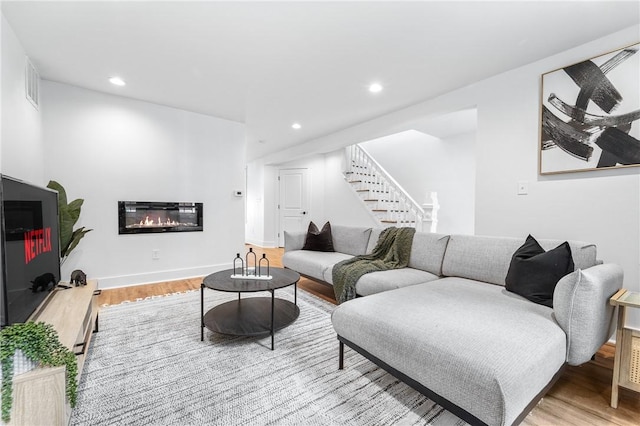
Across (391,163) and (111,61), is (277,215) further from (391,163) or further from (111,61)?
(111,61)

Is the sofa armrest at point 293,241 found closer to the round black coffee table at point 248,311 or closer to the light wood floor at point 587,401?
the round black coffee table at point 248,311

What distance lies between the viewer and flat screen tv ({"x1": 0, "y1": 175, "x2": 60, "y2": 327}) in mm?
1282

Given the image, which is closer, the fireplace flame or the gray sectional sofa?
the gray sectional sofa

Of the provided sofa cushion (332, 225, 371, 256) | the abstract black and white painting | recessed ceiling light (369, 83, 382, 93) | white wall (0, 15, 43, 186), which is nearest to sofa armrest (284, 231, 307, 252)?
sofa cushion (332, 225, 371, 256)

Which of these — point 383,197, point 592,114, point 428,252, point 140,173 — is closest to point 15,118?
point 140,173

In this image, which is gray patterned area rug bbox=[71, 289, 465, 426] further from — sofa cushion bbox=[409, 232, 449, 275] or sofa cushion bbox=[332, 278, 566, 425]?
sofa cushion bbox=[409, 232, 449, 275]

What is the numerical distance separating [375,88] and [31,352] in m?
3.38

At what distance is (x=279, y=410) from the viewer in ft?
4.77

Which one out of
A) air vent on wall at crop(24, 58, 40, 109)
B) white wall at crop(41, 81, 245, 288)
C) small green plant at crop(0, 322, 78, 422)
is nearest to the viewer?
small green plant at crop(0, 322, 78, 422)

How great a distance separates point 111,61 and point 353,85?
7.89 feet

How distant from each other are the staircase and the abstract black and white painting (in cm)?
194

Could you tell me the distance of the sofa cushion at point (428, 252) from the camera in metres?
2.73

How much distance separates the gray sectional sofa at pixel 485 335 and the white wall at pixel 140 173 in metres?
3.11

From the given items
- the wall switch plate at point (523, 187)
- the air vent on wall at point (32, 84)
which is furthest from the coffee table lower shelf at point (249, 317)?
the air vent on wall at point (32, 84)
